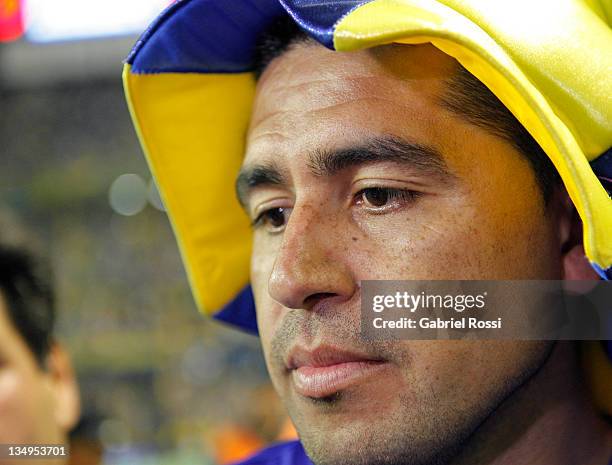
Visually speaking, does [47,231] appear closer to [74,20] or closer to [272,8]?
[74,20]

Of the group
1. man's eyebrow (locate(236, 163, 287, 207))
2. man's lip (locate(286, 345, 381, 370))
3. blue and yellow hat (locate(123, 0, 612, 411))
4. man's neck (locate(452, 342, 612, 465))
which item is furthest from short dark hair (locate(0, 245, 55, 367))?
man's neck (locate(452, 342, 612, 465))

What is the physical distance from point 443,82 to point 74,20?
3.07m

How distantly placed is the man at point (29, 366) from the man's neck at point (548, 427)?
69cm

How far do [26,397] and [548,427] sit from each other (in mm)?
794

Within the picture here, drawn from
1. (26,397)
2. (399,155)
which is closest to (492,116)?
(399,155)

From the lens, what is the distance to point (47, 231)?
3.99 m

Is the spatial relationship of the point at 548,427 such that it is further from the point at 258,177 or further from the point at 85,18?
the point at 85,18

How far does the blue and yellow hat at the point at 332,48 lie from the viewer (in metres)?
0.78

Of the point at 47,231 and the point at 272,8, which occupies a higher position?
the point at 272,8

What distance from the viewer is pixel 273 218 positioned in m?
1.05

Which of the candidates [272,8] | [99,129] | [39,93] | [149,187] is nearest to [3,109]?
[39,93]

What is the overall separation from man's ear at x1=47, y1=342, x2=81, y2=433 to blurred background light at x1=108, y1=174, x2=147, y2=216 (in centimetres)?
244

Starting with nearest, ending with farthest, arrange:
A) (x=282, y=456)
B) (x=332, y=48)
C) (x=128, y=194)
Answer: (x=332, y=48)
(x=282, y=456)
(x=128, y=194)

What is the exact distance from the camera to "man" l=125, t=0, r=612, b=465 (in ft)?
2.66
